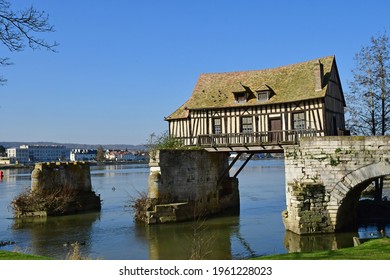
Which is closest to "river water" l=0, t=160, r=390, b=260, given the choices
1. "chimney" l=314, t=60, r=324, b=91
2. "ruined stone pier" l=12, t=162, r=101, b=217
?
"ruined stone pier" l=12, t=162, r=101, b=217

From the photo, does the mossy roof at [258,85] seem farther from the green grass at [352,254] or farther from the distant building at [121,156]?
the distant building at [121,156]

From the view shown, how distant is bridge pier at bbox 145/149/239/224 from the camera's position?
1936cm

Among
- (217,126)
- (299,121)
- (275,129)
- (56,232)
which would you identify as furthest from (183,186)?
(299,121)

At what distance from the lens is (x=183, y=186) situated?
20531 mm

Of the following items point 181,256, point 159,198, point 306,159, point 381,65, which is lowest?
point 181,256

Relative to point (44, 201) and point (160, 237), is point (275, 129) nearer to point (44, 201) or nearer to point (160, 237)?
point (160, 237)

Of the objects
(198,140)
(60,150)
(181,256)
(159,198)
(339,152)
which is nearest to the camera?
(181,256)

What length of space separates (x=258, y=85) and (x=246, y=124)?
2234mm

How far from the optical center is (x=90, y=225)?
19844mm

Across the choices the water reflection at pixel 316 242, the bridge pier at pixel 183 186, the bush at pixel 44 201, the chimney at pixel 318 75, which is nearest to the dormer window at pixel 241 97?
the bridge pier at pixel 183 186

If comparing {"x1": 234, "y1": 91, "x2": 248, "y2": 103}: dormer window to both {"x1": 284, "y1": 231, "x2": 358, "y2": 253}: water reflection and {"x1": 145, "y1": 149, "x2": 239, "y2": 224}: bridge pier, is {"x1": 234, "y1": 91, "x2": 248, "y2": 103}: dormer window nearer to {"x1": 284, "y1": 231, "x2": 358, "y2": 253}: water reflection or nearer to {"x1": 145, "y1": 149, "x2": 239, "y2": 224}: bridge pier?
{"x1": 145, "y1": 149, "x2": 239, "y2": 224}: bridge pier

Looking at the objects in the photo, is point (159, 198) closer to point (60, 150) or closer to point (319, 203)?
point (319, 203)

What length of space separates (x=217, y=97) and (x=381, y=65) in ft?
26.4
